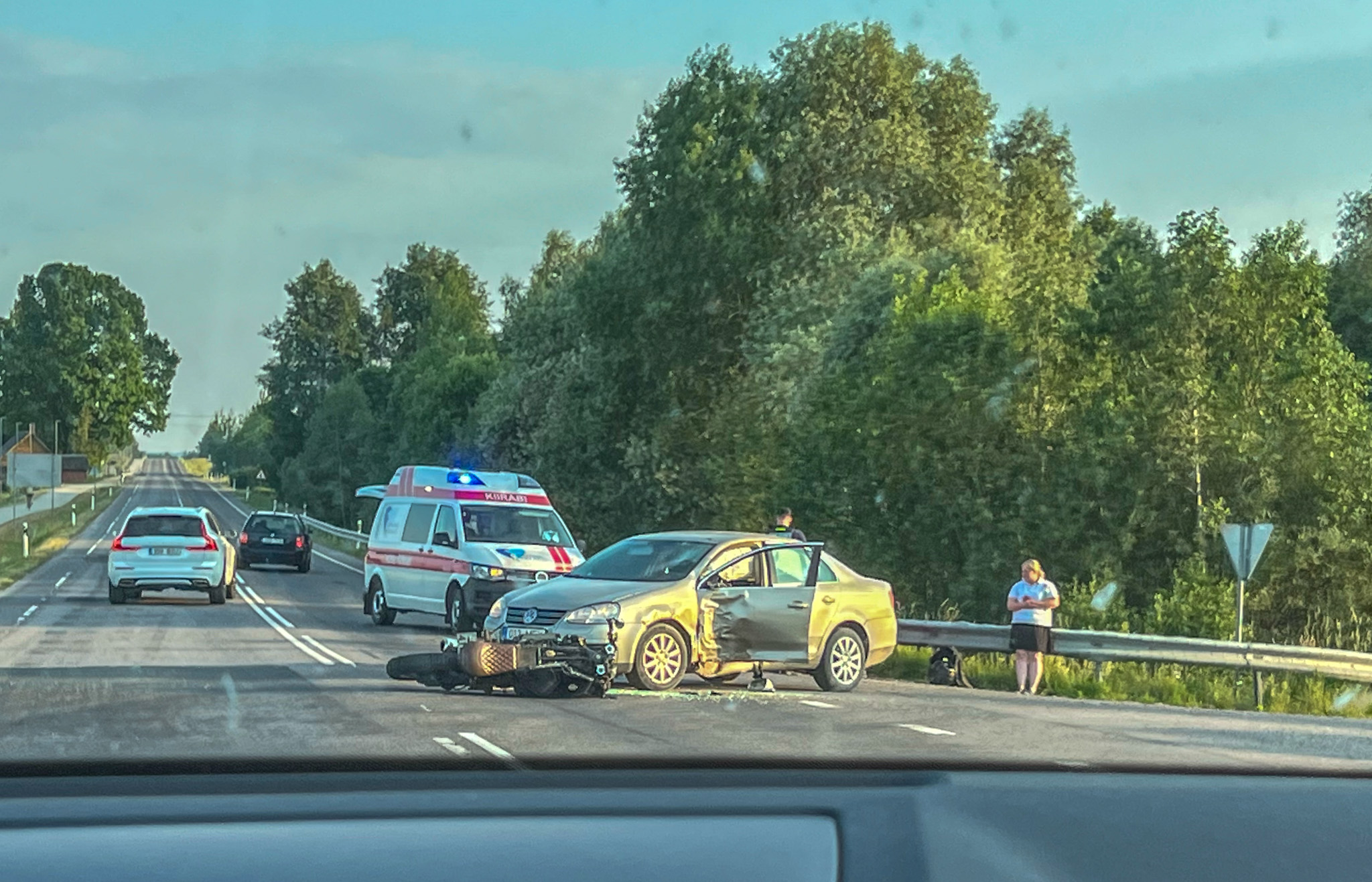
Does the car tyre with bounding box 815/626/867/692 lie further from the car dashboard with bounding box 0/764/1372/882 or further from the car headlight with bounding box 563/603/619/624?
the car dashboard with bounding box 0/764/1372/882

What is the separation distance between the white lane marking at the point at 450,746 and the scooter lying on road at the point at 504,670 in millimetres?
131

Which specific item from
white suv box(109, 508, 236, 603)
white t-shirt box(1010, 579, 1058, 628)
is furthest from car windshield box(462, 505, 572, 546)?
white suv box(109, 508, 236, 603)

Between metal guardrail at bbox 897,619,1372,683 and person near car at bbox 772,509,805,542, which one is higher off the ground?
person near car at bbox 772,509,805,542

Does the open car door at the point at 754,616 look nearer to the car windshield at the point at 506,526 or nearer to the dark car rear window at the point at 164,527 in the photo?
the dark car rear window at the point at 164,527

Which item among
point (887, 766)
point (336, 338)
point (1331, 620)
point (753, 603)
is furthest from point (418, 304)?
point (1331, 620)

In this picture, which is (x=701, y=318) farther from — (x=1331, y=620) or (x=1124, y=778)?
(x=1331, y=620)

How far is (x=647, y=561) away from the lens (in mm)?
5371

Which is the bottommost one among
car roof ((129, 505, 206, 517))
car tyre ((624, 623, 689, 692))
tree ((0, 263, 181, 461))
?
car tyre ((624, 623, 689, 692))

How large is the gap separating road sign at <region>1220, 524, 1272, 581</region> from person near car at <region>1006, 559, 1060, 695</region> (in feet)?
6.06

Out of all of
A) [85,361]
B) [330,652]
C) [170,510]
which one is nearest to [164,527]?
[170,510]

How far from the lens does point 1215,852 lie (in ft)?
8.35

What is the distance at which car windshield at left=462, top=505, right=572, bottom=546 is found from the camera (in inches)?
539

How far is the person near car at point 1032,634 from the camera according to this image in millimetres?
3771

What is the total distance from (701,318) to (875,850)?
1.27 meters
